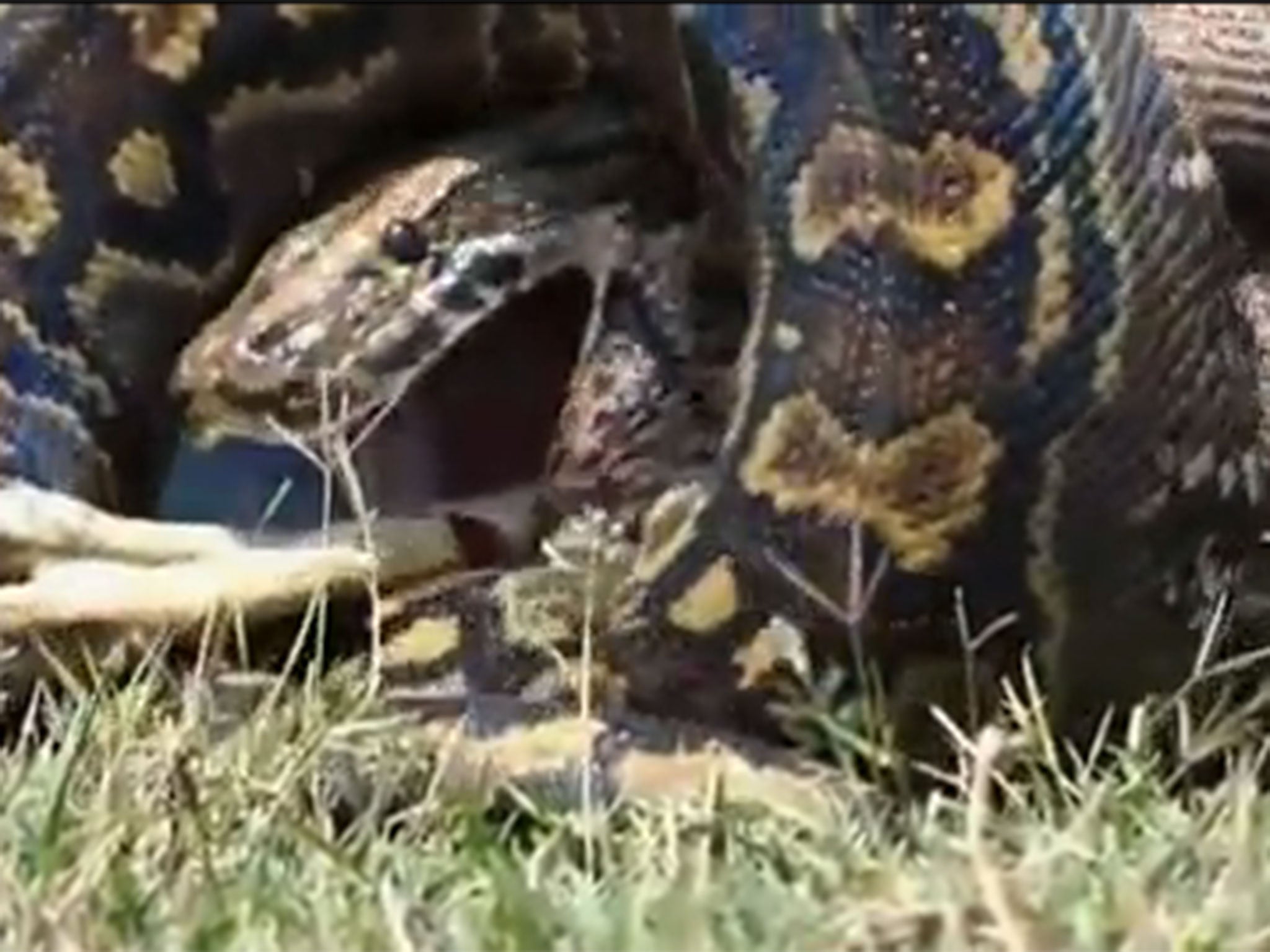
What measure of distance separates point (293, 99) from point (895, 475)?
60cm

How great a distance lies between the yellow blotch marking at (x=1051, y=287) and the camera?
8.11 ft

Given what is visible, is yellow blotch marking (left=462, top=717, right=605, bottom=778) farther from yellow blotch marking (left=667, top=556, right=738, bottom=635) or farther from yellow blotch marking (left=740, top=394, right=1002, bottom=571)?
yellow blotch marking (left=740, top=394, right=1002, bottom=571)

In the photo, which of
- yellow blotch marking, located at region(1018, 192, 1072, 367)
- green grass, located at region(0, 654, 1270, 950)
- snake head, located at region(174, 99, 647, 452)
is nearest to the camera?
green grass, located at region(0, 654, 1270, 950)

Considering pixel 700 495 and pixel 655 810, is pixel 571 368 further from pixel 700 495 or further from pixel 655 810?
pixel 655 810

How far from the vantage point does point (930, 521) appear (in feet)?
8.24

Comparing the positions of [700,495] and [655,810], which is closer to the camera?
[655,810]

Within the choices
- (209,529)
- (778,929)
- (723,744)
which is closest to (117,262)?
(209,529)

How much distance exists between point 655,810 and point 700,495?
36 centimetres

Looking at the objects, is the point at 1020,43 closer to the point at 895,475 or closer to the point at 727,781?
the point at 895,475

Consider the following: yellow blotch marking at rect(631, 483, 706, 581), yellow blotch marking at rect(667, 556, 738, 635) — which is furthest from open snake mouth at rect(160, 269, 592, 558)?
yellow blotch marking at rect(667, 556, 738, 635)

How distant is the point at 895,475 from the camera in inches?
98.7

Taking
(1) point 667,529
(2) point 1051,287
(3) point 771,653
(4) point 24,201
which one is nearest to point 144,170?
(4) point 24,201

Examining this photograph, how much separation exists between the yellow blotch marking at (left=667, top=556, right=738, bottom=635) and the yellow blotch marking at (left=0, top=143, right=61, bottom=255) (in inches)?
24.7

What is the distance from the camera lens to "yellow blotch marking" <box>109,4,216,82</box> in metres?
2.49
